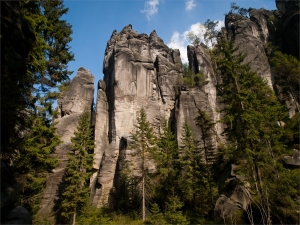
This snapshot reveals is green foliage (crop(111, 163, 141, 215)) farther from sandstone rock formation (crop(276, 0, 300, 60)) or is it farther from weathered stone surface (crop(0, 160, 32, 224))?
sandstone rock formation (crop(276, 0, 300, 60))

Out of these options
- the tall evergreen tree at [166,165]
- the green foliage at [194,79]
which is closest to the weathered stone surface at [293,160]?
the tall evergreen tree at [166,165]

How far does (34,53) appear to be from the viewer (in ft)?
44.3

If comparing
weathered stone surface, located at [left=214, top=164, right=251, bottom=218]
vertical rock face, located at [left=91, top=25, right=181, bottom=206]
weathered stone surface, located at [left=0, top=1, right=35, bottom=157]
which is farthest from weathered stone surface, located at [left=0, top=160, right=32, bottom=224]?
vertical rock face, located at [left=91, top=25, right=181, bottom=206]

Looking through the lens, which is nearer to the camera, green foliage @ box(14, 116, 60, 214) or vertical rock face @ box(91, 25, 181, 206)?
green foliage @ box(14, 116, 60, 214)

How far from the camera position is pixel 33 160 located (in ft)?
55.5

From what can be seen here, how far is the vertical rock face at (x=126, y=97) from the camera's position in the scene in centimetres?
2988

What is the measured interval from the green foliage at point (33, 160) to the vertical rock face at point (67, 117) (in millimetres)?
6084

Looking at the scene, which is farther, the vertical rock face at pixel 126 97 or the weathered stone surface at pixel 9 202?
the vertical rock face at pixel 126 97

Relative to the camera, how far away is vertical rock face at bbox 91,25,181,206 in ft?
98.0

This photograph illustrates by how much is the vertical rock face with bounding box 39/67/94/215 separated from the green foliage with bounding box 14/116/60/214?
608cm

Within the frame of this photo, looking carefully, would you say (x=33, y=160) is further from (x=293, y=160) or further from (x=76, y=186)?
(x=293, y=160)

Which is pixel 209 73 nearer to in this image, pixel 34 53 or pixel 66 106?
pixel 66 106

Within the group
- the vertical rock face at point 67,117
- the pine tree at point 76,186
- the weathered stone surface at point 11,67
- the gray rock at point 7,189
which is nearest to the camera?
the gray rock at point 7,189

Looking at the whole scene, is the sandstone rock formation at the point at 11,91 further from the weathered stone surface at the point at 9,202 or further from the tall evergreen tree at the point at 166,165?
the tall evergreen tree at the point at 166,165
